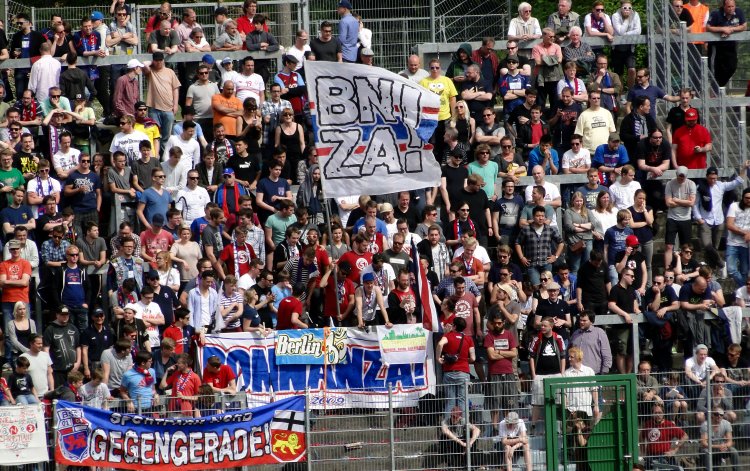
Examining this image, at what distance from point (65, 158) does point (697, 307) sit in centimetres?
999

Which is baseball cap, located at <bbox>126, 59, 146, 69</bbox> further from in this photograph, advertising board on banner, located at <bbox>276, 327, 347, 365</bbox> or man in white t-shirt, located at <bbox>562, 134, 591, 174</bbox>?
man in white t-shirt, located at <bbox>562, 134, 591, 174</bbox>

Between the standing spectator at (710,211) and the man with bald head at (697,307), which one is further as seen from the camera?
the standing spectator at (710,211)

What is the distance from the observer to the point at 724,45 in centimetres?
2867

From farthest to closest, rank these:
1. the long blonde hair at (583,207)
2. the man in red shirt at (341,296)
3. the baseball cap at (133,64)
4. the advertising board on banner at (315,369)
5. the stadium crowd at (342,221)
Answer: the baseball cap at (133,64), the long blonde hair at (583,207), the man in red shirt at (341,296), the stadium crowd at (342,221), the advertising board on banner at (315,369)

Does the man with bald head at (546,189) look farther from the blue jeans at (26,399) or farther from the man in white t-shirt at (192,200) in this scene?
the blue jeans at (26,399)

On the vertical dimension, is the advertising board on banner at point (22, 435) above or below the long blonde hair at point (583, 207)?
below

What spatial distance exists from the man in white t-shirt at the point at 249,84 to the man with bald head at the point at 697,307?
797cm

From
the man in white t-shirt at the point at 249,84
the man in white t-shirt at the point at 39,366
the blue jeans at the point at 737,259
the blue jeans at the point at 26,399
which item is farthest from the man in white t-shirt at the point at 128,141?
the blue jeans at the point at 737,259

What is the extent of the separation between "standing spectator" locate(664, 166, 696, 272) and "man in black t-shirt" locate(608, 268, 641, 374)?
2203 mm

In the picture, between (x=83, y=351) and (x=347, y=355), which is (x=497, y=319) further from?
(x=83, y=351)

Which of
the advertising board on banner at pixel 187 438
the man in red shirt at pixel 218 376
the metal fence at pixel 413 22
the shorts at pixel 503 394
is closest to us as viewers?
the advertising board on banner at pixel 187 438

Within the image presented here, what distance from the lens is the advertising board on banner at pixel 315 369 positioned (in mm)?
20734

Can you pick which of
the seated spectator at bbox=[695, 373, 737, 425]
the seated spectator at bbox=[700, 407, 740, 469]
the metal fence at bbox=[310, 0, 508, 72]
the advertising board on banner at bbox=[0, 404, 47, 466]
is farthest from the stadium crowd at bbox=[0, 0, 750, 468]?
the metal fence at bbox=[310, 0, 508, 72]

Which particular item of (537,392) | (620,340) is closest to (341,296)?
(537,392)
